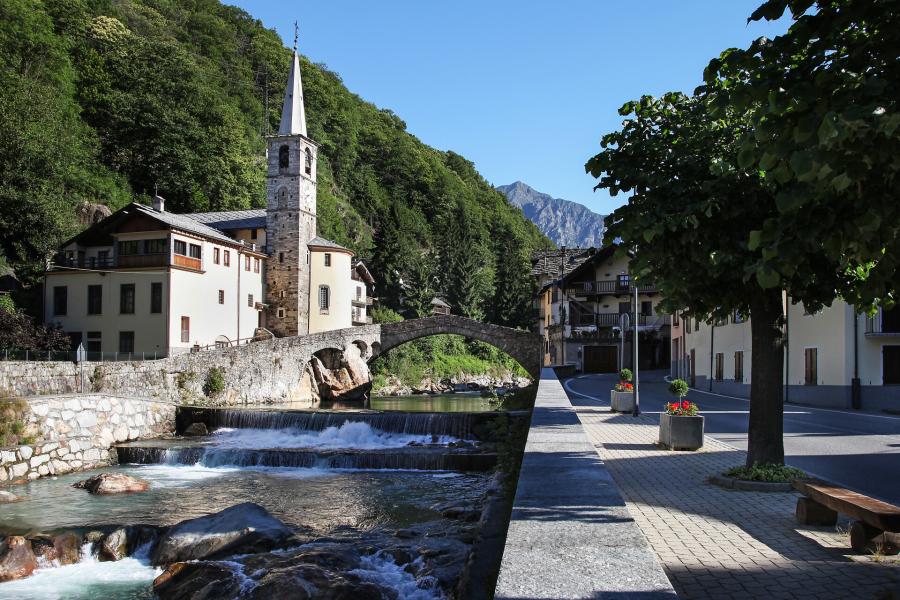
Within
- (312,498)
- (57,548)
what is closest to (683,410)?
(312,498)

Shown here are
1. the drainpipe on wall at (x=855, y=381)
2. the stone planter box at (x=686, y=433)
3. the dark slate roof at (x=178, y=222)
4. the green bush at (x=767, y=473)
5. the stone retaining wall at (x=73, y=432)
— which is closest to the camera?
the green bush at (x=767, y=473)

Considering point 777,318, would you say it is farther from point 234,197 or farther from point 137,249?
point 234,197


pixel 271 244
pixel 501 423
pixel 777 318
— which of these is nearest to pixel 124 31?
pixel 271 244

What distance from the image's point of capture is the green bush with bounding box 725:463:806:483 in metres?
9.27

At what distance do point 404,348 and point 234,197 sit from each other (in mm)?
18696

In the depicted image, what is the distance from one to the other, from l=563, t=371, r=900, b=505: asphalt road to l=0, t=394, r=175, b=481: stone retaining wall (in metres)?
15.0

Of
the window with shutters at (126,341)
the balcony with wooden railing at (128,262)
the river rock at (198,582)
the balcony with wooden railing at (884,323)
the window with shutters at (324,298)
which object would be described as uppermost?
the balcony with wooden railing at (128,262)

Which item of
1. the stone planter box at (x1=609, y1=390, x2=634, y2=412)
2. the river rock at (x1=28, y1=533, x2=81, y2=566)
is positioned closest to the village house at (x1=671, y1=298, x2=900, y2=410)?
the stone planter box at (x1=609, y1=390, x2=634, y2=412)

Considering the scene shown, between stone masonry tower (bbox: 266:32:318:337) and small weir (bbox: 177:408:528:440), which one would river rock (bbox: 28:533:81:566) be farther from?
stone masonry tower (bbox: 266:32:318:337)

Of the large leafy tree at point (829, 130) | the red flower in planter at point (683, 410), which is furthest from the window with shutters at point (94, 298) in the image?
the large leafy tree at point (829, 130)

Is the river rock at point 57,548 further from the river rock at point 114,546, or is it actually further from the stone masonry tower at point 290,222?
the stone masonry tower at point 290,222

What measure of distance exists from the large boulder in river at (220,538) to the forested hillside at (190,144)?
35.5 metres

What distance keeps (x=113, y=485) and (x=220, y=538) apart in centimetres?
678

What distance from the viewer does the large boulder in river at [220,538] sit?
1025 centimetres
